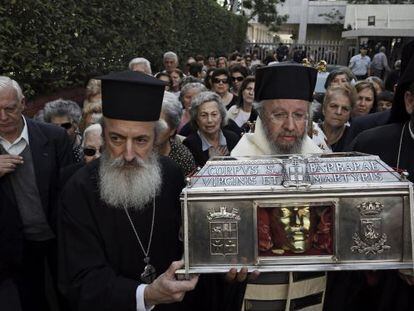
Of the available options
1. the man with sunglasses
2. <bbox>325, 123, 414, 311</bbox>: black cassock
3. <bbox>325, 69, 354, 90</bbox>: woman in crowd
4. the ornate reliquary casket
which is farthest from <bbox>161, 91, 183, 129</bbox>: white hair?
<bbox>325, 69, 354, 90</bbox>: woman in crowd

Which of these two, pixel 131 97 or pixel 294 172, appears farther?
pixel 131 97

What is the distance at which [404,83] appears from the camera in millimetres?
2689

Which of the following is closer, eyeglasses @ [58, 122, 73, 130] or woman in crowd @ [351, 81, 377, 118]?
eyeglasses @ [58, 122, 73, 130]

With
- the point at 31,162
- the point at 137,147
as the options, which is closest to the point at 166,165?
the point at 137,147

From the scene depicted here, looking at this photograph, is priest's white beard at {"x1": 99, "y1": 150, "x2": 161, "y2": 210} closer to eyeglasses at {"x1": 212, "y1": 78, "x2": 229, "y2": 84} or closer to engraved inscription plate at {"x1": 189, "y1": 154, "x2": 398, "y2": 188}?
engraved inscription plate at {"x1": 189, "y1": 154, "x2": 398, "y2": 188}

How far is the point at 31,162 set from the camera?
3.52 metres

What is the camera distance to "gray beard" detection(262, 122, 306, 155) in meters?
2.74

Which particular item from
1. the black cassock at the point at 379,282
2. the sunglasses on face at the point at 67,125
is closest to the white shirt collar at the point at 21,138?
the sunglasses on face at the point at 67,125

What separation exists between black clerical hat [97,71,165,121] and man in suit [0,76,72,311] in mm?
1148

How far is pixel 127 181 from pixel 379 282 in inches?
54.6

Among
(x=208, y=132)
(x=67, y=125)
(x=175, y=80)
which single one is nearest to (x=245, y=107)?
(x=208, y=132)

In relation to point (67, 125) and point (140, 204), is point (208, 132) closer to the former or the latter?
point (67, 125)

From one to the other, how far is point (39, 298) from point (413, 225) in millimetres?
2993

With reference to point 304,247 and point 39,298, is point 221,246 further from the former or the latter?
point 39,298
